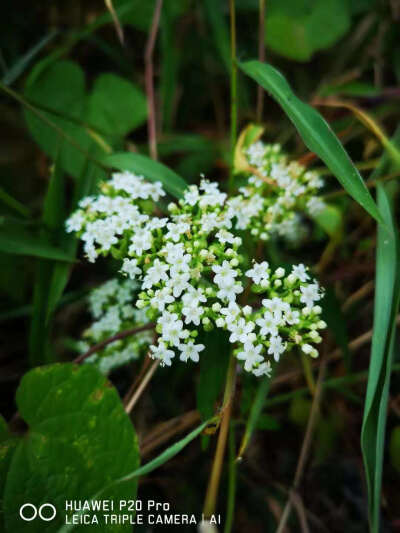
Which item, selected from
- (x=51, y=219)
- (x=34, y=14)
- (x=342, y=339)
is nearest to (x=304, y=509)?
(x=342, y=339)

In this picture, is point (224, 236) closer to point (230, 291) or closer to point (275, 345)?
point (230, 291)

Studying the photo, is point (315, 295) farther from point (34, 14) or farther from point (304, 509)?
point (34, 14)

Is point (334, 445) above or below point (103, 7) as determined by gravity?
below

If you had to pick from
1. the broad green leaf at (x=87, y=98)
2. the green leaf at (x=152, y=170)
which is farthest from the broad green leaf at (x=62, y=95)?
the green leaf at (x=152, y=170)

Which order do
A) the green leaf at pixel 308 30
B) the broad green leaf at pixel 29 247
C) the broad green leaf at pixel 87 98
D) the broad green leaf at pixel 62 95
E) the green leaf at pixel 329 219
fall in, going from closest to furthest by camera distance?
the broad green leaf at pixel 29 247 → the green leaf at pixel 329 219 → the broad green leaf at pixel 62 95 → the broad green leaf at pixel 87 98 → the green leaf at pixel 308 30

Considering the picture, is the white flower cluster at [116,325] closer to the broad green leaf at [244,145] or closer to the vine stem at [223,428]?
the vine stem at [223,428]

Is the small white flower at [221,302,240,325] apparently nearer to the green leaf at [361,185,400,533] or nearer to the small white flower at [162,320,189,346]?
the small white flower at [162,320,189,346]
